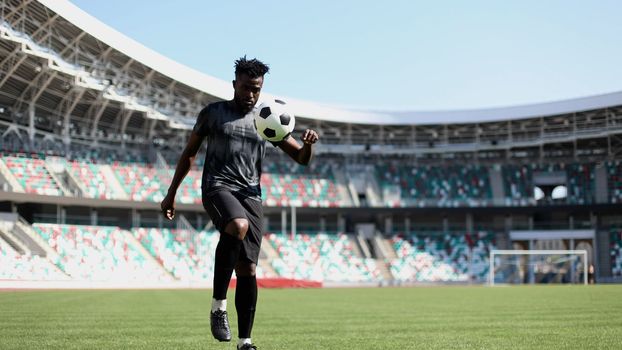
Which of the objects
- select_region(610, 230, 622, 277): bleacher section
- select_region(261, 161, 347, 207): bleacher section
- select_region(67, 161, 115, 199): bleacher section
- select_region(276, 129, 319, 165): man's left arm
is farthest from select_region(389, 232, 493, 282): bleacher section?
select_region(276, 129, 319, 165): man's left arm

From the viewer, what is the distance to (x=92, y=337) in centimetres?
811

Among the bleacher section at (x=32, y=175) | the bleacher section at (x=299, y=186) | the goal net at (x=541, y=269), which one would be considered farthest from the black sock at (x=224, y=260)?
the goal net at (x=541, y=269)

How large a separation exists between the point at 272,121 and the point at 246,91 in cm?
33

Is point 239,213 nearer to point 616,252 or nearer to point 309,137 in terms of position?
point 309,137

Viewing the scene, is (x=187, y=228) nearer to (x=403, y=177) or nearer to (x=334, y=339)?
(x=403, y=177)

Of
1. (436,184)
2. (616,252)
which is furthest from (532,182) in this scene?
(616,252)

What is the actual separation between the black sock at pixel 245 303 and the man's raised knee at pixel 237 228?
46cm

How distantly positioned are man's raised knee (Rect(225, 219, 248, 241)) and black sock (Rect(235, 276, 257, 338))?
0.46m

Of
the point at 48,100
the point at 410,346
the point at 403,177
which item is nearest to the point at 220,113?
the point at 410,346

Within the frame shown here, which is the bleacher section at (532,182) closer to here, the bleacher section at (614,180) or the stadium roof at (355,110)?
the bleacher section at (614,180)

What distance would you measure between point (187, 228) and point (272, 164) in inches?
341

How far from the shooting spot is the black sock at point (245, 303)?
5855mm

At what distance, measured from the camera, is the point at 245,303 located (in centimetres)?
596

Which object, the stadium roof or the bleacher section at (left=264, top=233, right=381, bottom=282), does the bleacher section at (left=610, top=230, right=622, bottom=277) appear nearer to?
the stadium roof
